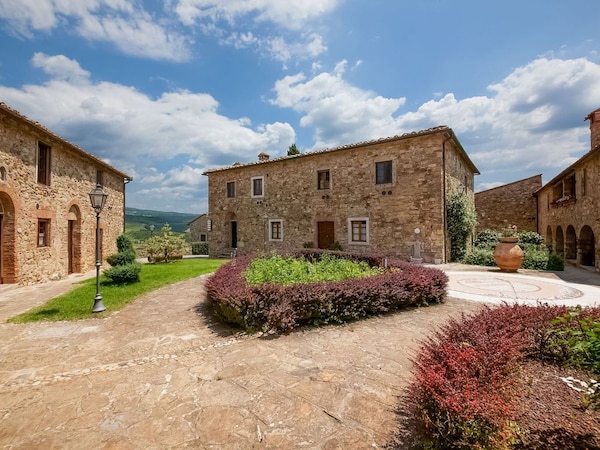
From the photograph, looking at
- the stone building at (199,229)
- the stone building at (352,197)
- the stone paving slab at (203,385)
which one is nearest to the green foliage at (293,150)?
the stone building at (352,197)

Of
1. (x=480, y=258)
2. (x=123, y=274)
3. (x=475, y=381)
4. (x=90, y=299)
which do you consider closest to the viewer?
(x=475, y=381)

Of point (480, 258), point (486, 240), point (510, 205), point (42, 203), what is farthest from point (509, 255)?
point (42, 203)

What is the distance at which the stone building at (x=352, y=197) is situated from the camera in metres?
14.3

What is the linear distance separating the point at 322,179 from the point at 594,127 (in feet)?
46.3

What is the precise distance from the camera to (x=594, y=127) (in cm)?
1467

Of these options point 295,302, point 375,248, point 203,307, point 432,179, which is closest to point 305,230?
point 375,248

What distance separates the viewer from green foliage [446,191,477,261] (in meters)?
14.7

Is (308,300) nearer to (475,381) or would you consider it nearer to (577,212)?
(475,381)

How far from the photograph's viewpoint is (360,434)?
2523 millimetres

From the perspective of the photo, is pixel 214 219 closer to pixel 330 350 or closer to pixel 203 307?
pixel 203 307

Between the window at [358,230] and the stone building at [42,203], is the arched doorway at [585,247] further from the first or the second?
the stone building at [42,203]

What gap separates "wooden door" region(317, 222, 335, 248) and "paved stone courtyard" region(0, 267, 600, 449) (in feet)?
37.9

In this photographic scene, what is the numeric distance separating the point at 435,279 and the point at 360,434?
5.11m

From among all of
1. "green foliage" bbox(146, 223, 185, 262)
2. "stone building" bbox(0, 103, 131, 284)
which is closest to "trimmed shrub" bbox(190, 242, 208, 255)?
"green foliage" bbox(146, 223, 185, 262)
